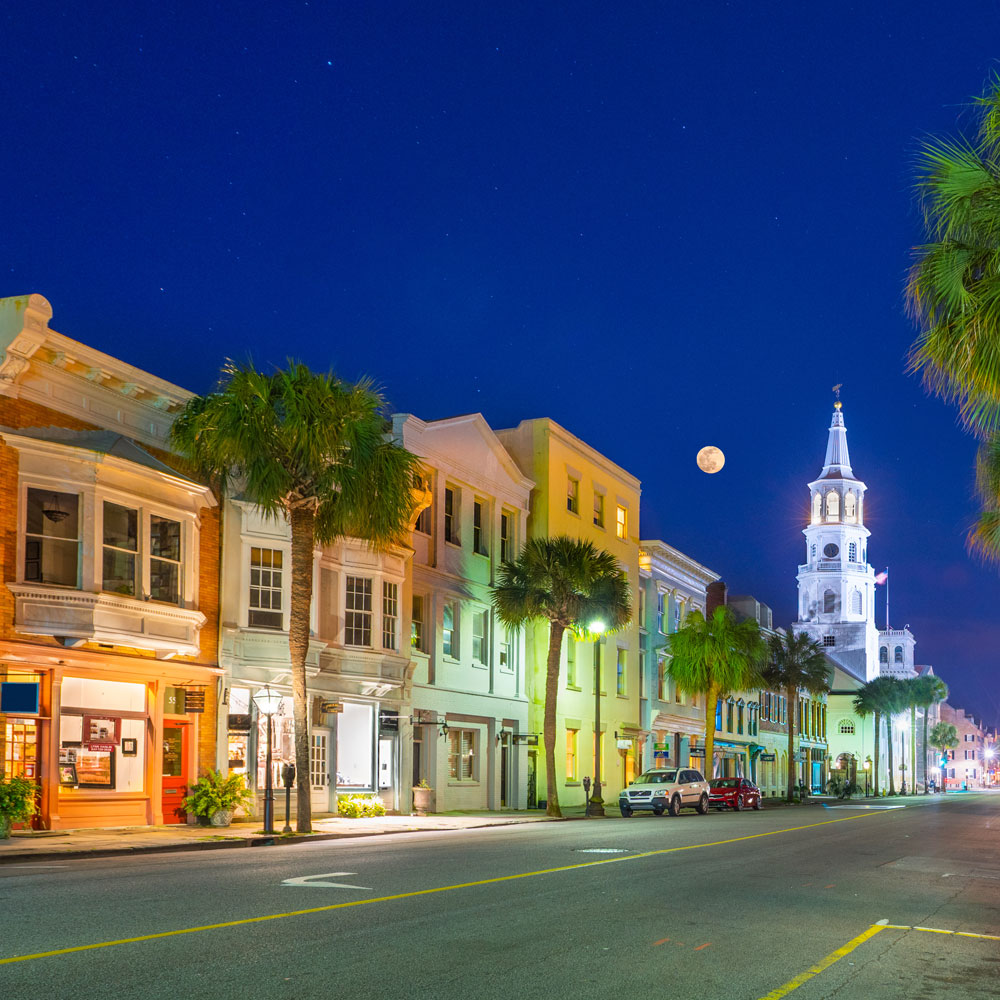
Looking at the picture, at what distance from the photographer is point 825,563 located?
147 metres

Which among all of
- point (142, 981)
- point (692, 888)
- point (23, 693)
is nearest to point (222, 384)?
point (23, 693)

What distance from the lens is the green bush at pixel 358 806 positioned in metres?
33.0

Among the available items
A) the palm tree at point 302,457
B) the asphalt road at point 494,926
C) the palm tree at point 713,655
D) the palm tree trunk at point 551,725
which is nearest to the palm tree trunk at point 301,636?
the palm tree at point 302,457

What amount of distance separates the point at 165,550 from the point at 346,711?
873 cm

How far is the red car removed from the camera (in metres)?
50.2

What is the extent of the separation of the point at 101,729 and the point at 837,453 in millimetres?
133317

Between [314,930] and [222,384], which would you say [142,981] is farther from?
[222,384]

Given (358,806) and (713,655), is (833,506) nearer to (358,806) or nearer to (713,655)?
(713,655)

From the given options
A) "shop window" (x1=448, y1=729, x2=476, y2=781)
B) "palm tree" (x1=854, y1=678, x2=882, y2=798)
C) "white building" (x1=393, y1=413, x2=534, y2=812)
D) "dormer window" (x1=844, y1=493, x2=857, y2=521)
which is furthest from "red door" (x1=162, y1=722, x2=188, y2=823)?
"dormer window" (x1=844, y1=493, x2=857, y2=521)

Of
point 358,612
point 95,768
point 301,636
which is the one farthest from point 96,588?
point 358,612

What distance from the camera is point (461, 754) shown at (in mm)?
40875

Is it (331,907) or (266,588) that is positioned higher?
(266,588)

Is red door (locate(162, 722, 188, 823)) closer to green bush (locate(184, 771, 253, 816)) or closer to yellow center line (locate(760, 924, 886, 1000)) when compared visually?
green bush (locate(184, 771, 253, 816))

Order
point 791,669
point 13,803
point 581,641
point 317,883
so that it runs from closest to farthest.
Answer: point 317,883 < point 13,803 < point 581,641 < point 791,669
